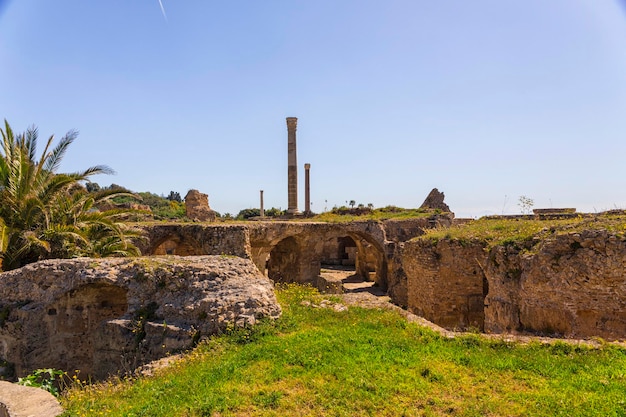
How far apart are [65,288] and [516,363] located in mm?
6846

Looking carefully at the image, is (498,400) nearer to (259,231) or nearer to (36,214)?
(36,214)

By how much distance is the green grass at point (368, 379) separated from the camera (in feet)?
12.9

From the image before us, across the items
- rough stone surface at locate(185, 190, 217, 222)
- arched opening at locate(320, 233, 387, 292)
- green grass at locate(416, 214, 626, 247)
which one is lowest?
arched opening at locate(320, 233, 387, 292)

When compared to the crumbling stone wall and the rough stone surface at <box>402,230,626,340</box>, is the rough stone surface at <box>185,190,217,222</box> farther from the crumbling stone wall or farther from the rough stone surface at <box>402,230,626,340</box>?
the rough stone surface at <box>402,230,626,340</box>

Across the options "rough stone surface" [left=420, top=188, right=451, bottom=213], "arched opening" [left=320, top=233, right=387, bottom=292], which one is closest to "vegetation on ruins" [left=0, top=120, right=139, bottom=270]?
"arched opening" [left=320, top=233, right=387, bottom=292]

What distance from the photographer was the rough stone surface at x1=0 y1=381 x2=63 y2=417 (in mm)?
3998

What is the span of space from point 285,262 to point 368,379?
615 inches

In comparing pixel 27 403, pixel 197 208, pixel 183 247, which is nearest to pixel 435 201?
pixel 197 208

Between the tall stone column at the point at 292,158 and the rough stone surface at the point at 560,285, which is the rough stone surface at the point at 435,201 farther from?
the rough stone surface at the point at 560,285

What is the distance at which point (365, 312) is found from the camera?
7.27 m

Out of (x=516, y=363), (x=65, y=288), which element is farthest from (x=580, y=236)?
(x=65, y=288)

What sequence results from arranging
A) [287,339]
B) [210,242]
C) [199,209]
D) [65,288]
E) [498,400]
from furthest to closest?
[199,209] < [210,242] < [65,288] < [287,339] < [498,400]

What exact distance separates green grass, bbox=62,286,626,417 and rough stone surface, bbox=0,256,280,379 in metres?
0.56

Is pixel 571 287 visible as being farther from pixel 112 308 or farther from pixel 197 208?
pixel 197 208
